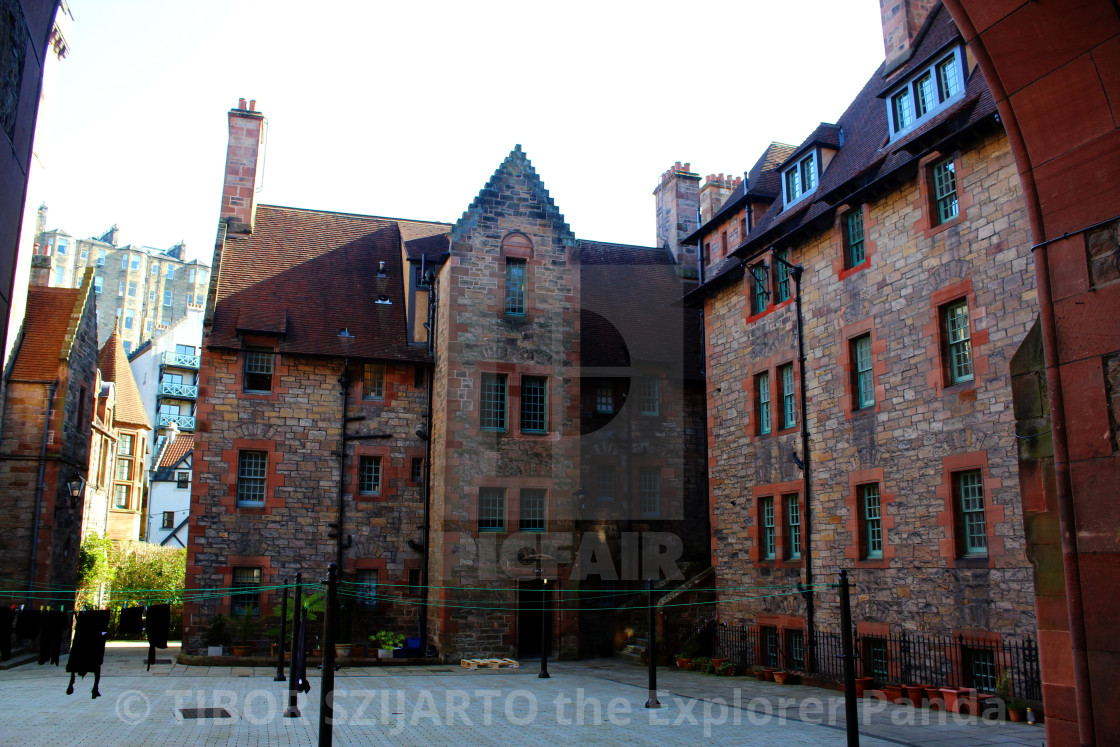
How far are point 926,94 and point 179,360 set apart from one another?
61633mm

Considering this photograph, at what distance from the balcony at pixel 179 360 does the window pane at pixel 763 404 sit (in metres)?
56.5

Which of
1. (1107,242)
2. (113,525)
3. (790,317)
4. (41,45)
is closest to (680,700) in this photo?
(790,317)

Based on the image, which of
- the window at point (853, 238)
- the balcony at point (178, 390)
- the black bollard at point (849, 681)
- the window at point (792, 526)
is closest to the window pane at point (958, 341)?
the window at point (853, 238)

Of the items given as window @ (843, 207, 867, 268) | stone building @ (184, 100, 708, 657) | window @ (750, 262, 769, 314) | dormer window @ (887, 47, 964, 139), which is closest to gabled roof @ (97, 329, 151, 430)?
stone building @ (184, 100, 708, 657)

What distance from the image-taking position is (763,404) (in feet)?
73.1

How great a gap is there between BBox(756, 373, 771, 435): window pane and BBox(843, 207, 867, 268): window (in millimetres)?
3877

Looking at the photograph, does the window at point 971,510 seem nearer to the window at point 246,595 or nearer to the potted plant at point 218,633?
the window at point 246,595

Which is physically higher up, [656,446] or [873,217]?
[873,217]

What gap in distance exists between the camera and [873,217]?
18656mm

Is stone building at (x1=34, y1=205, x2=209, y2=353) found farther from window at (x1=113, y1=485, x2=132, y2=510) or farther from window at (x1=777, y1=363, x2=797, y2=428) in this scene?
window at (x1=777, y1=363, x2=797, y2=428)

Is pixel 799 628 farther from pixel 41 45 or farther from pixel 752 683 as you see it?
pixel 41 45

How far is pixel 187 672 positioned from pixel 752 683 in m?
13.1

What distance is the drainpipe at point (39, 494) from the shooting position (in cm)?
2519

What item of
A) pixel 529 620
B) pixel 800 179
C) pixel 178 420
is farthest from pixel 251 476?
pixel 178 420
